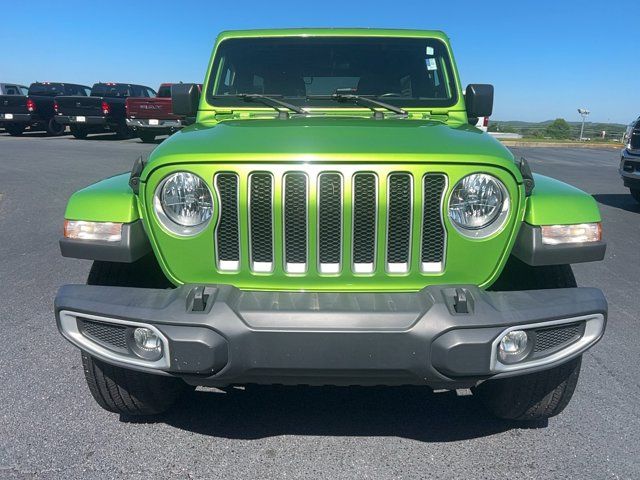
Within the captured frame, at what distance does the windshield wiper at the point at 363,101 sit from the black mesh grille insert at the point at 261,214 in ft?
4.27

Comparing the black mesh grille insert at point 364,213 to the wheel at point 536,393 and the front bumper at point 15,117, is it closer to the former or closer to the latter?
the wheel at point 536,393

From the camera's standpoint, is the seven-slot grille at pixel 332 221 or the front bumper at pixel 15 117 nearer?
the seven-slot grille at pixel 332 221

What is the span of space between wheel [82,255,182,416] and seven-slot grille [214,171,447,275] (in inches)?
20.9

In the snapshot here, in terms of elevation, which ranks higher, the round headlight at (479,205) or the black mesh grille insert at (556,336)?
the round headlight at (479,205)

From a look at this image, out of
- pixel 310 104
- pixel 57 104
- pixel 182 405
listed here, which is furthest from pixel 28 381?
pixel 57 104

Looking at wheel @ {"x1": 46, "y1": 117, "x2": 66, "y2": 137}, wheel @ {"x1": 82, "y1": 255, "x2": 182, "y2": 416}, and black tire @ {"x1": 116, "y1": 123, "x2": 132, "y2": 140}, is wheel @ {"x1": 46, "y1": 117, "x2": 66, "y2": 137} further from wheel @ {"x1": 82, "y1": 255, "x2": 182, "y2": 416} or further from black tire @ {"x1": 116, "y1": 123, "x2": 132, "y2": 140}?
wheel @ {"x1": 82, "y1": 255, "x2": 182, "y2": 416}

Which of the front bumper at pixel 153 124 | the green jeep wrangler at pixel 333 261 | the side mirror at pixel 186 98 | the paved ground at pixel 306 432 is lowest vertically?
the front bumper at pixel 153 124

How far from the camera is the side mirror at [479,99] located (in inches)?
147

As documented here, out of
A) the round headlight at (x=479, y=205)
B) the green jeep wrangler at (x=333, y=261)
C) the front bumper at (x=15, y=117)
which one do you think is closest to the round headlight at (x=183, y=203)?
the green jeep wrangler at (x=333, y=261)

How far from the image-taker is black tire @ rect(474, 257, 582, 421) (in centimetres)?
265

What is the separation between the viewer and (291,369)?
2.21m

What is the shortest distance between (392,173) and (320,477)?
1322mm

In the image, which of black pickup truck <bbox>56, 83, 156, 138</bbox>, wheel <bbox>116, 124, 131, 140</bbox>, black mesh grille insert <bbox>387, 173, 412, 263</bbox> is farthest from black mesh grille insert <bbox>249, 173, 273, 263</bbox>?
wheel <bbox>116, 124, 131, 140</bbox>

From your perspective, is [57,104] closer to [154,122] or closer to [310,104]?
[154,122]
